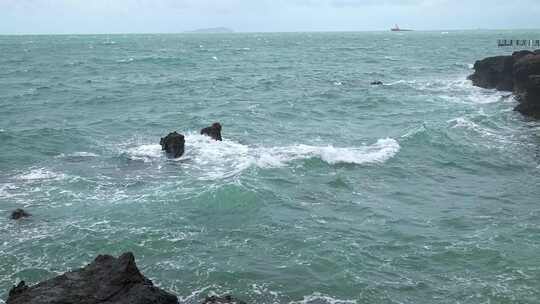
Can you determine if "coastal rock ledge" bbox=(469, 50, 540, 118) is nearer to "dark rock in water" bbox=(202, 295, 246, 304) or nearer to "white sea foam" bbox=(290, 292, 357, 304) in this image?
"white sea foam" bbox=(290, 292, 357, 304)

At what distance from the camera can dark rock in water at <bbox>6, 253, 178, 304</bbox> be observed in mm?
12305

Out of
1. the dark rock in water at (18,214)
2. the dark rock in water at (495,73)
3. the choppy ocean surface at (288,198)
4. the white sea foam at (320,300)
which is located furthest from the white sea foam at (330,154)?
the dark rock in water at (495,73)

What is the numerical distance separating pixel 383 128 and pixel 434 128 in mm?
3532

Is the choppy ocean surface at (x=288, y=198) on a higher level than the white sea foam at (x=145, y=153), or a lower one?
lower

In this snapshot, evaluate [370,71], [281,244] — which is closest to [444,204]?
[281,244]

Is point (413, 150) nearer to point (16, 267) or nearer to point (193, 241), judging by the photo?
point (193, 241)

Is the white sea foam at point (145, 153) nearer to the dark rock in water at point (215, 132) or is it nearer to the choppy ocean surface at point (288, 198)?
the choppy ocean surface at point (288, 198)

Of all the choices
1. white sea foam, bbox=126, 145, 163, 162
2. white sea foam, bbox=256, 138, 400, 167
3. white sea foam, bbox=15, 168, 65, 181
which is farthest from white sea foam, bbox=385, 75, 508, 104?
white sea foam, bbox=15, 168, 65, 181

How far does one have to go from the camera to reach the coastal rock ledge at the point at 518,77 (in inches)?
1566

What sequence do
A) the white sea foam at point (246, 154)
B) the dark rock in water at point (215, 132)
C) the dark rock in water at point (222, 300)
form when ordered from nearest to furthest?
the dark rock in water at point (222, 300)
the white sea foam at point (246, 154)
the dark rock in water at point (215, 132)

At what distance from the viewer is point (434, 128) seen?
36.3 meters

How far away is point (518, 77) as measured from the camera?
152 feet

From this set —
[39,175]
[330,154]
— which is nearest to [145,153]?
[39,175]

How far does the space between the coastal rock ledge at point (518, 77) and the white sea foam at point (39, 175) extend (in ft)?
105
